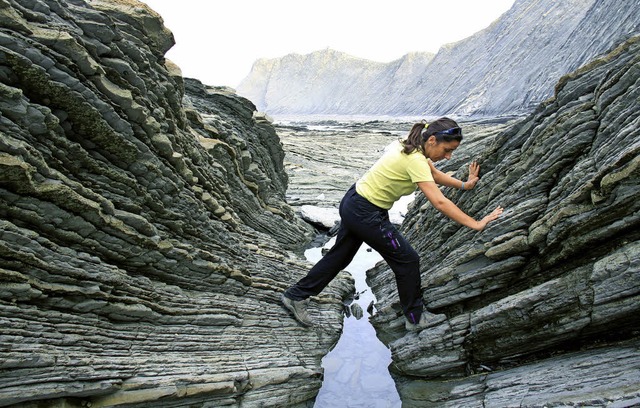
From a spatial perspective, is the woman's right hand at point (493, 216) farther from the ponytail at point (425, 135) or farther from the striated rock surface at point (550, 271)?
the ponytail at point (425, 135)

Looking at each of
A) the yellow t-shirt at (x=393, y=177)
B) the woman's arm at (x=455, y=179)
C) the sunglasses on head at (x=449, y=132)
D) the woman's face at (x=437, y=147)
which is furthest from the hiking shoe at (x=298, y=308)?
the sunglasses on head at (x=449, y=132)

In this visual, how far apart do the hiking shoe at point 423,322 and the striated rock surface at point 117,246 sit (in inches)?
68.1

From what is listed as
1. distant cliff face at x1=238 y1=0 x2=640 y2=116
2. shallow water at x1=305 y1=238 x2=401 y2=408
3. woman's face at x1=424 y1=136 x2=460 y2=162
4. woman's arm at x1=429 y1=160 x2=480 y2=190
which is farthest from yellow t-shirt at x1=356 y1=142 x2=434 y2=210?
distant cliff face at x1=238 y1=0 x2=640 y2=116

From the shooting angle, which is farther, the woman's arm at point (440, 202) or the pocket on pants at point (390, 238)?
the pocket on pants at point (390, 238)

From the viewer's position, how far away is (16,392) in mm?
3510

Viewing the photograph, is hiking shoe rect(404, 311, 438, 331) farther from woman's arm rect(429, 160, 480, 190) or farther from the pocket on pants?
woman's arm rect(429, 160, 480, 190)

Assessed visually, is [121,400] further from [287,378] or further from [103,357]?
[287,378]

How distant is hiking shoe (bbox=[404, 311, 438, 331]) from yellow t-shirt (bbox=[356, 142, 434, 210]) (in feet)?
6.30

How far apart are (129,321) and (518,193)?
A: 16.8ft

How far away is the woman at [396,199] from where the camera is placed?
4902mm

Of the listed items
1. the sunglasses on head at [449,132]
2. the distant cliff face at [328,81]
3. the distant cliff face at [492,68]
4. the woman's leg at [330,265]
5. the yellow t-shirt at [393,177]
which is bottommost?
the woman's leg at [330,265]

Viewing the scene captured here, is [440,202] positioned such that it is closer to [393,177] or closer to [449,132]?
[393,177]

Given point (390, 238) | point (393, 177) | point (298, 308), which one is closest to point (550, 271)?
point (390, 238)

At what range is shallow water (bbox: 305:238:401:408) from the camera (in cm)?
648
